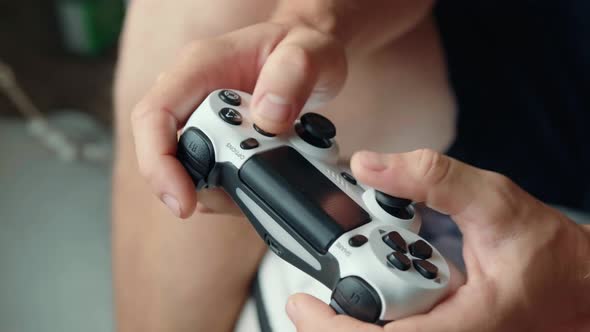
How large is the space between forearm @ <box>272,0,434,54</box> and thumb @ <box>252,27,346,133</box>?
0.17 feet

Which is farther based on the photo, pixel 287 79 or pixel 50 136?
pixel 50 136

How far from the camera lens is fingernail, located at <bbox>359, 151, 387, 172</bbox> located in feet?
1.16

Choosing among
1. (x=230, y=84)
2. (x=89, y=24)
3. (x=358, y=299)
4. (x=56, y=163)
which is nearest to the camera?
(x=358, y=299)

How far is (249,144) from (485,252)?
14 centimetres

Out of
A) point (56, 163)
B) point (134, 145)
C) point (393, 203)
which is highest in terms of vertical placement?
point (393, 203)

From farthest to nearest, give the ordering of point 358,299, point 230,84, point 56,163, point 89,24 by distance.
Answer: point 89,24, point 56,163, point 230,84, point 358,299

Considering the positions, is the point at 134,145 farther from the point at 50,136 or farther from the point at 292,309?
the point at 50,136

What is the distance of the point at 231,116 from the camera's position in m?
0.40

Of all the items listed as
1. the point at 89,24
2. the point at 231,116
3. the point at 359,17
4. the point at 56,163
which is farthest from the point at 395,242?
the point at 89,24

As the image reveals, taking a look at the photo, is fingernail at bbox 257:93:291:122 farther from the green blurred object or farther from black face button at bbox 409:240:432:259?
the green blurred object

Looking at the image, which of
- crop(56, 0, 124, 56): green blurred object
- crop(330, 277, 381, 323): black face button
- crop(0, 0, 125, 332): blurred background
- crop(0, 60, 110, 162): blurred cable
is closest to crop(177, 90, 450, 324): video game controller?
crop(330, 277, 381, 323): black face button

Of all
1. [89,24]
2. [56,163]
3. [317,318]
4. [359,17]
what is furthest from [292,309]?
[89,24]

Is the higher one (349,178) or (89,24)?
(349,178)

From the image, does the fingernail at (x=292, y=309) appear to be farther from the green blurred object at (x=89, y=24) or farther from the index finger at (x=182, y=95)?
the green blurred object at (x=89, y=24)
